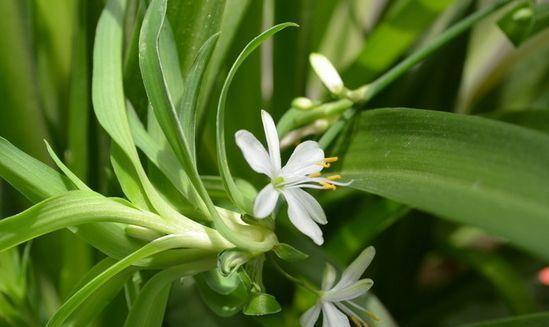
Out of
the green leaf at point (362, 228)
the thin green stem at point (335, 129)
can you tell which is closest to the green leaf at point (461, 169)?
the thin green stem at point (335, 129)

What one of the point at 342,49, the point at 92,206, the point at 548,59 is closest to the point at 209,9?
the point at 92,206

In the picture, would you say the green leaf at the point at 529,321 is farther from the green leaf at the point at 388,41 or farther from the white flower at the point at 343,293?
the green leaf at the point at 388,41

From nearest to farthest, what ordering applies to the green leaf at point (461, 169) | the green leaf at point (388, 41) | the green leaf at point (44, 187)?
the green leaf at point (461, 169) < the green leaf at point (44, 187) < the green leaf at point (388, 41)

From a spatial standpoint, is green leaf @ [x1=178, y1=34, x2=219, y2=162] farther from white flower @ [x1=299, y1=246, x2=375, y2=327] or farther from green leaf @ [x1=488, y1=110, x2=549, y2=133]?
green leaf @ [x1=488, y1=110, x2=549, y2=133]

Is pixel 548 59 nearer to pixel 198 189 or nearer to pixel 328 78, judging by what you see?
pixel 328 78

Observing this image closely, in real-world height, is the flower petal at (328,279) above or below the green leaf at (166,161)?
below

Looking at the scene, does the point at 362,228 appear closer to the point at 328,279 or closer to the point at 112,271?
the point at 328,279

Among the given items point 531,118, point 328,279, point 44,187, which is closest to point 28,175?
point 44,187
